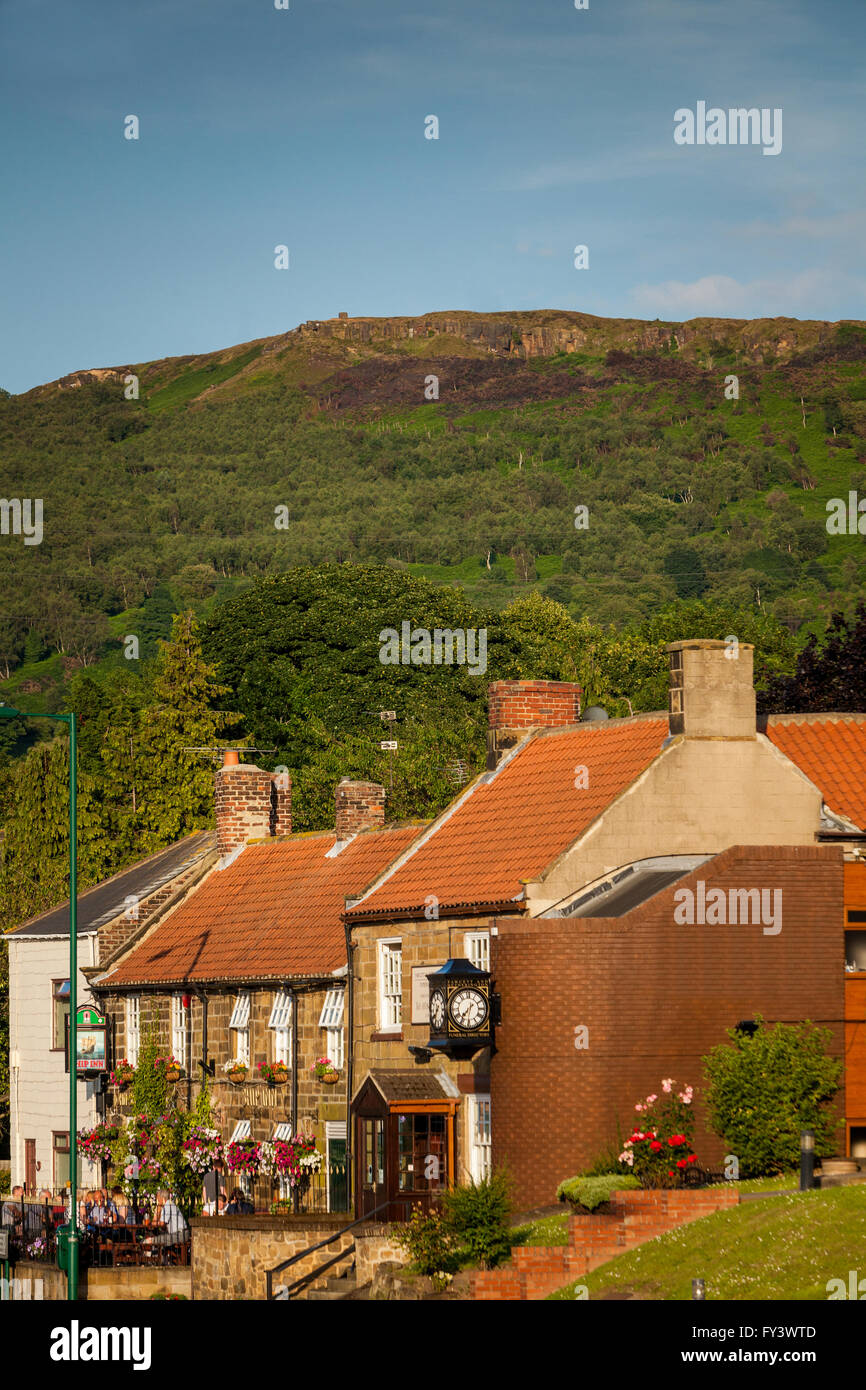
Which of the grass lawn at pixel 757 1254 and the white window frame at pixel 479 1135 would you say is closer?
the grass lawn at pixel 757 1254

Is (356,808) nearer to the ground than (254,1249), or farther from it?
farther from it

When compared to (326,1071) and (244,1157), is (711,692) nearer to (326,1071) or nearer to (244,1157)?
(326,1071)

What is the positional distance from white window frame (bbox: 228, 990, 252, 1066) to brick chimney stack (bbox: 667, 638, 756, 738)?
12.9 metres

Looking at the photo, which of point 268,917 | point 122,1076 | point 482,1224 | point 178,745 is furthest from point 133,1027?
point 178,745

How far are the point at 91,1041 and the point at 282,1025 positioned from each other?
924 centimetres

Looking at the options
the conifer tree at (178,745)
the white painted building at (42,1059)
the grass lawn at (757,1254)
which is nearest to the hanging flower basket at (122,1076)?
the white painted building at (42,1059)

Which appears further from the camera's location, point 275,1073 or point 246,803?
point 246,803

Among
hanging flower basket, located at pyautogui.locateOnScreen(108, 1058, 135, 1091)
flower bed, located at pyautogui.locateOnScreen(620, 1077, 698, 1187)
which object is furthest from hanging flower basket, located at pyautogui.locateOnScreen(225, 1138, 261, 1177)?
flower bed, located at pyautogui.locateOnScreen(620, 1077, 698, 1187)

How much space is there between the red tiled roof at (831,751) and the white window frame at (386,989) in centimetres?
872

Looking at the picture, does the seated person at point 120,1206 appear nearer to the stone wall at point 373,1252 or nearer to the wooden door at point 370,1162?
the wooden door at point 370,1162

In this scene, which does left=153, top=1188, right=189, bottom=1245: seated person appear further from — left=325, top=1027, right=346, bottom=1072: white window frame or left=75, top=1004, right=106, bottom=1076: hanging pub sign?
left=75, top=1004, right=106, bottom=1076: hanging pub sign

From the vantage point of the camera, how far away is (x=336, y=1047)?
39750 millimetres

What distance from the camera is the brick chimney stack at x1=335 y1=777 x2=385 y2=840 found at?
46.3 m

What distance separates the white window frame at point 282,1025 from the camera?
4147 centimetres
